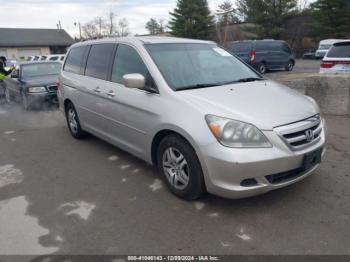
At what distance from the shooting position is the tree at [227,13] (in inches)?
2002

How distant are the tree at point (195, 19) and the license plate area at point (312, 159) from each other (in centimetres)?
4081

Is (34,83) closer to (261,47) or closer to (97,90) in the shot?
(97,90)

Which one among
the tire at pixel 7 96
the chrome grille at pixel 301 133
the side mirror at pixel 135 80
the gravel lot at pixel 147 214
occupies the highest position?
the side mirror at pixel 135 80

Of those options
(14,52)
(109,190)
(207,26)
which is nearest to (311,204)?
(109,190)

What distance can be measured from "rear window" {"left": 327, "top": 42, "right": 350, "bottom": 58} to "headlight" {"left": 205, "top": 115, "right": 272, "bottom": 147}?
18.4 feet

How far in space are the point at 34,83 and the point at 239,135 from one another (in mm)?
8035

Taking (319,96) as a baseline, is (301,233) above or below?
below

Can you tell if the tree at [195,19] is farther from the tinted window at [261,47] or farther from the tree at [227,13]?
the tinted window at [261,47]

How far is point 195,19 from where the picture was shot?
42.6 meters

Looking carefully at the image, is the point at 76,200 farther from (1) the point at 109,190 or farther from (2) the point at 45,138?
(2) the point at 45,138

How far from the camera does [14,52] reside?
4866 cm

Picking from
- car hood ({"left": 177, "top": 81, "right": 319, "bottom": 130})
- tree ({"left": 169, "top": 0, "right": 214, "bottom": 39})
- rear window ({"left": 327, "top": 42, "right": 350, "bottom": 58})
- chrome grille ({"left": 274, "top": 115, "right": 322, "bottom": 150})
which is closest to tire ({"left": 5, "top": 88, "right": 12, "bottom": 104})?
car hood ({"left": 177, "top": 81, "right": 319, "bottom": 130})

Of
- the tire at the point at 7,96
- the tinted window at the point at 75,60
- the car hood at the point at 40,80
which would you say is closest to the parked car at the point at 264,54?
the car hood at the point at 40,80

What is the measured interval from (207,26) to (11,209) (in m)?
42.2
